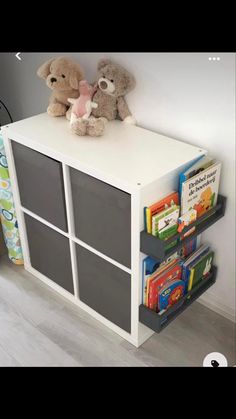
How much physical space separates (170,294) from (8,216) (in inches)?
32.3

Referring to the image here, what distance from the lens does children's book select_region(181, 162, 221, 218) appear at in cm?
156

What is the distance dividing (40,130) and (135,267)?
0.66 metres

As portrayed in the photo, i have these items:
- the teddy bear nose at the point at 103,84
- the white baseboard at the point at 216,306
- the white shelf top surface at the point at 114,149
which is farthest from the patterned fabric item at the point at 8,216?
the white baseboard at the point at 216,306

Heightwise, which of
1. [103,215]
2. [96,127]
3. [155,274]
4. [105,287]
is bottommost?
[105,287]

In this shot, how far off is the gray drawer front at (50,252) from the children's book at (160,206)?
1.54 feet

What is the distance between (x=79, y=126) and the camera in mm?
1716

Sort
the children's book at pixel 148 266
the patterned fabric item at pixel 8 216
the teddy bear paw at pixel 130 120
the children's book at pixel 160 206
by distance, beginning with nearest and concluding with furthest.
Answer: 1. the children's book at pixel 160 206
2. the children's book at pixel 148 266
3. the teddy bear paw at pixel 130 120
4. the patterned fabric item at pixel 8 216

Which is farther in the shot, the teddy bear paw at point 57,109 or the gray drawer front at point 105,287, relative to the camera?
the teddy bear paw at point 57,109

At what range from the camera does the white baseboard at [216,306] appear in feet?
6.25

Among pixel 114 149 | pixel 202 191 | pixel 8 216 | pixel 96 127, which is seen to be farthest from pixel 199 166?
pixel 8 216

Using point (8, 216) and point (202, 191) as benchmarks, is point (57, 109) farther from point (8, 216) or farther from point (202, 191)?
point (202, 191)

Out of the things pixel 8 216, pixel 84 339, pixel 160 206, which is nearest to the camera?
pixel 160 206

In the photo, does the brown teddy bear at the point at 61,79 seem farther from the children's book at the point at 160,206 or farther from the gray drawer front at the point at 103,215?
the children's book at the point at 160,206
